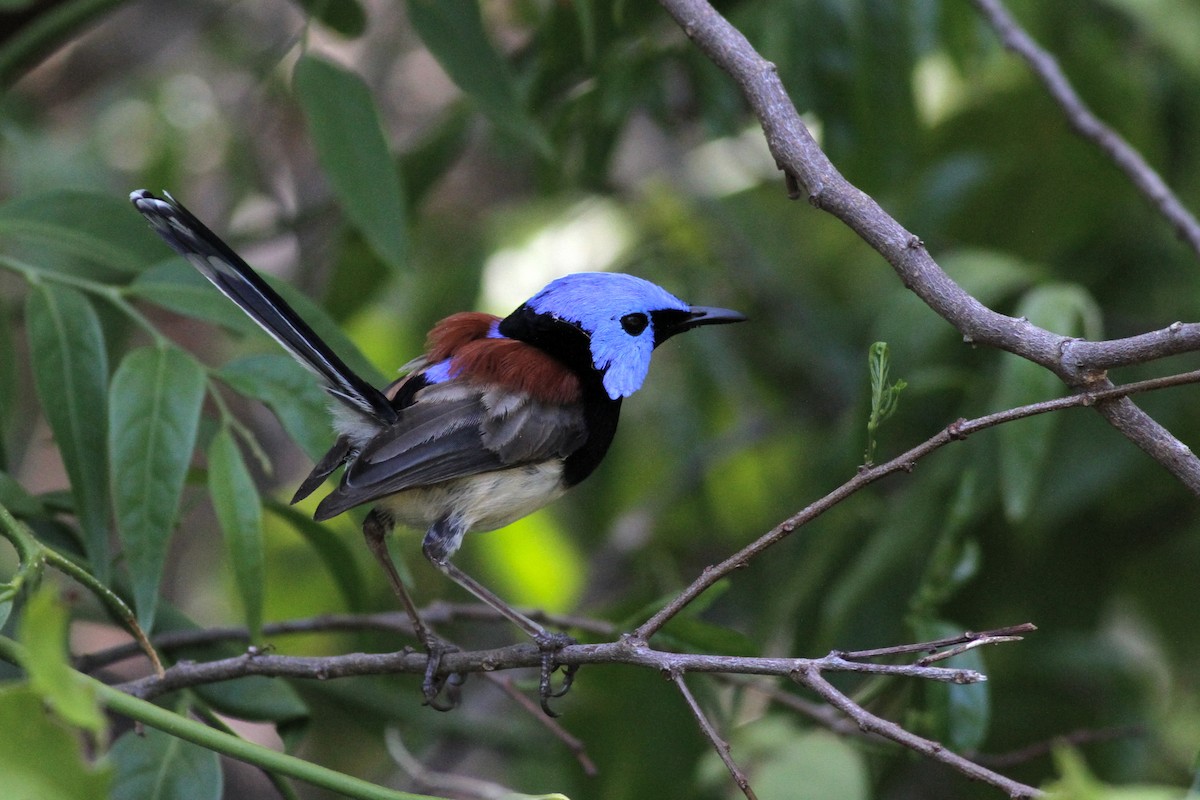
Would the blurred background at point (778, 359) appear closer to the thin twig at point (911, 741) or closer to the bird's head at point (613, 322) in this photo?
the bird's head at point (613, 322)

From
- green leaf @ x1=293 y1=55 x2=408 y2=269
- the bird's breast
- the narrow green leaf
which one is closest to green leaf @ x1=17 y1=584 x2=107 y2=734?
the bird's breast

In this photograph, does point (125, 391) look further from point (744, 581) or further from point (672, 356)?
point (672, 356)

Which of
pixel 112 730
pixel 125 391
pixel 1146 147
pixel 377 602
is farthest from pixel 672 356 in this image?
pixel 125 391

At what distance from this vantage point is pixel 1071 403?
1.59 m

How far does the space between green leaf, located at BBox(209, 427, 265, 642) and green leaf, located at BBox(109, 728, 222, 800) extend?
237mm

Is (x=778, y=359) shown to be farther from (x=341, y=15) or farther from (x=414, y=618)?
(x=414, y=618)

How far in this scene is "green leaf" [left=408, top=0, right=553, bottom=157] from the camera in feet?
9.05

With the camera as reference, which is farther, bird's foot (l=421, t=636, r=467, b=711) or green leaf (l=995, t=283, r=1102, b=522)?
green leaf (l=995, t=283, r=1102, b=522)

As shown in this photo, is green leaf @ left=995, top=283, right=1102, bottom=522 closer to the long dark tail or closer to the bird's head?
the bird's head

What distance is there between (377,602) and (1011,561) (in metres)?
1.93

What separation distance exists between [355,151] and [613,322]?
703 millimetres

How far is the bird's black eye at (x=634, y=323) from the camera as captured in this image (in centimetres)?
299

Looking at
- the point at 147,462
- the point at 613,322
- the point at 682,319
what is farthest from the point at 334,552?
the point at 682,319

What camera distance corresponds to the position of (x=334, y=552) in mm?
2744
